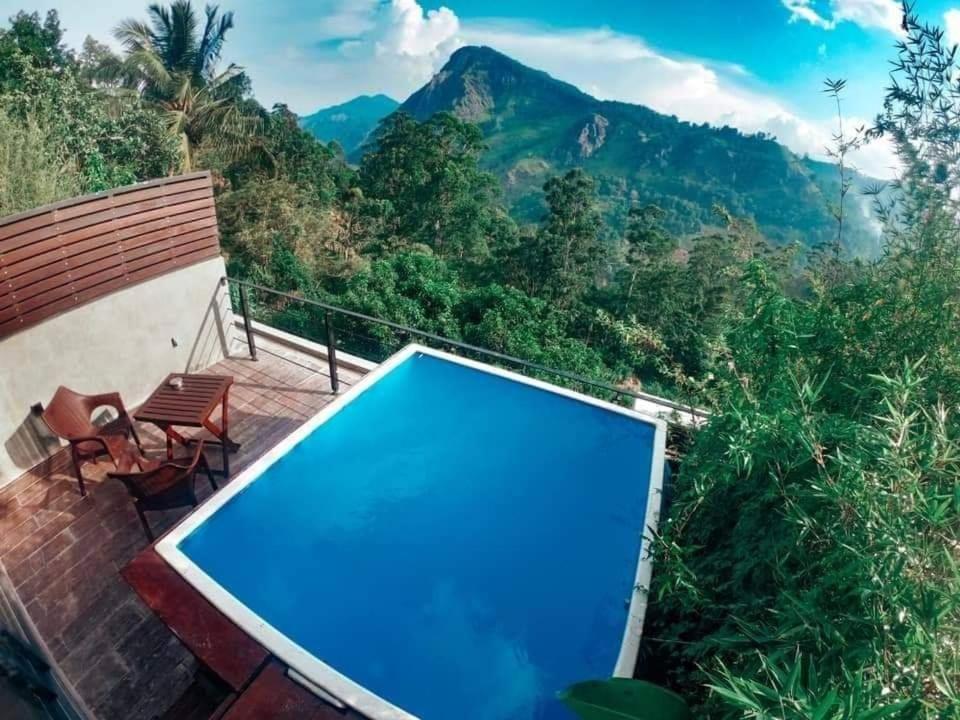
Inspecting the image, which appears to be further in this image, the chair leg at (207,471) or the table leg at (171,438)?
the table leg at (171,438)

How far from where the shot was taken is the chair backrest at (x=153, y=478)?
3.26 m

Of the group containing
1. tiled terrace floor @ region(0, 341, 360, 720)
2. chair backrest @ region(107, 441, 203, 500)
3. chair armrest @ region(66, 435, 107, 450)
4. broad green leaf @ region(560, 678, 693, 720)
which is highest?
broad green leaf @ region(560, 678, 693, 720)

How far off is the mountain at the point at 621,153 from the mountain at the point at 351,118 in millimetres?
17995

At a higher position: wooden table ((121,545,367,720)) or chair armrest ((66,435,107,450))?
chair armrest ((66,435,107,450))

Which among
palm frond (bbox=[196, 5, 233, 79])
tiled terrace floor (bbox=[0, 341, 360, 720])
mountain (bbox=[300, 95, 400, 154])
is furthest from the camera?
mountain (bbox=[300, 95, 400, 154])

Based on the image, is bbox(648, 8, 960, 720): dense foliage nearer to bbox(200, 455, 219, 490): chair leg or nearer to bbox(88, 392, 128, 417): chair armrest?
bbox(200, 455, 219, 490): chair leg

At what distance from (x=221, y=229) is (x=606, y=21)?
69.7 m

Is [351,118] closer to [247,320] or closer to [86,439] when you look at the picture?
[247,320]

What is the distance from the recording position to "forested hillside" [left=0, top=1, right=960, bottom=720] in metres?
1.57

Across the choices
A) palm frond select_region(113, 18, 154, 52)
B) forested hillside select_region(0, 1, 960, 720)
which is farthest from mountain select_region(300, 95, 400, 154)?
palm frond select_region(113, 18, 154, 52)

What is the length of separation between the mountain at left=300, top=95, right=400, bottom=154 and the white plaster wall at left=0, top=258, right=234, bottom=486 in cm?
10735

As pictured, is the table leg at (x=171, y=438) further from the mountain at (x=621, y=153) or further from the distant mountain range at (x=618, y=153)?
the mountain at (x=621, y=153)

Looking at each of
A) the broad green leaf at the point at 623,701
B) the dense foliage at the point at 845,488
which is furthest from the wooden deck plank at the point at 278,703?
the dense foliage at the point at 845,488

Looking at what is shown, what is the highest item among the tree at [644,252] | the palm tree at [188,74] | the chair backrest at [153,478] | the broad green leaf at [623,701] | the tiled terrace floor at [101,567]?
the palm tree at [188,74]
